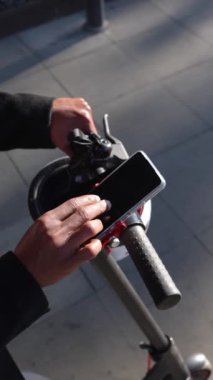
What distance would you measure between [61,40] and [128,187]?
3.35m

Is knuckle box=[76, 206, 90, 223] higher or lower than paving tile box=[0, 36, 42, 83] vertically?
higher

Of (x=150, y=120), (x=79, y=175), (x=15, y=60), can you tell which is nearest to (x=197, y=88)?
(x=150, y=120)

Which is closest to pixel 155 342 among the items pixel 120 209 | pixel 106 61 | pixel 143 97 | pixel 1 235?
pixel 120 209

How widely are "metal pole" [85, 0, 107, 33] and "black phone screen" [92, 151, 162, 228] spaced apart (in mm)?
3245

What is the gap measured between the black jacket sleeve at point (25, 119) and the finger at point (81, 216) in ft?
1.41

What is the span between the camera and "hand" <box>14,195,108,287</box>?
115 cm

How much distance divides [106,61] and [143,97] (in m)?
0.51

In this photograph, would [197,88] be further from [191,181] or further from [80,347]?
[80,347]

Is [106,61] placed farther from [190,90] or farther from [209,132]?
[209,132]

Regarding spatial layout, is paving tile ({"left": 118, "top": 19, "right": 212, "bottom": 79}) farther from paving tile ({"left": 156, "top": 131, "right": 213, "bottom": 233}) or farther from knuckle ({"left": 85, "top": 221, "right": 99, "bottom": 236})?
knuckle ({"left": 85, "top": 221, "right": 99, "bottom": 236})

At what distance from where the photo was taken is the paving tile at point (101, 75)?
3.86 meters

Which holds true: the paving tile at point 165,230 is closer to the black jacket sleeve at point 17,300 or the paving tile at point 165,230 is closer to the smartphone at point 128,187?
the smartphone at point 128,187

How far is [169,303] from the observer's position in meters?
1.20

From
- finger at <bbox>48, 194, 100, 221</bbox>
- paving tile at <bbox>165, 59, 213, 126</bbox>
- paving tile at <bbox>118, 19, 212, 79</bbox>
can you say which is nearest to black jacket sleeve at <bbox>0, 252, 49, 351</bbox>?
finger at <bbox>48, 194, 100, 221</bbox>
